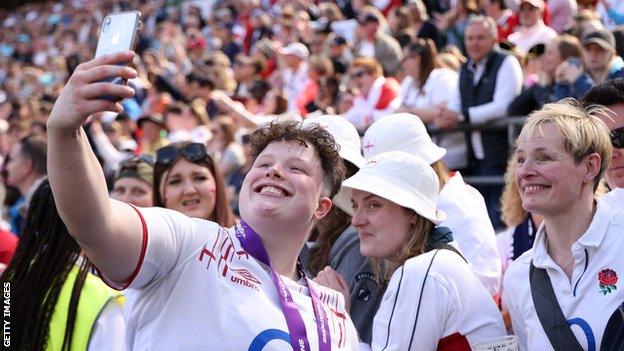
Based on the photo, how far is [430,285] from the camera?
141 inches

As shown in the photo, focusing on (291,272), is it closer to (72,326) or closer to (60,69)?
(72,326)

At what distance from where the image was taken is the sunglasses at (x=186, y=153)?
17.8 ft

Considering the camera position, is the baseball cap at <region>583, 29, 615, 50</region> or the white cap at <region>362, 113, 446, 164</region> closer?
the white cap at <region>362, 113, 446, 164</region>

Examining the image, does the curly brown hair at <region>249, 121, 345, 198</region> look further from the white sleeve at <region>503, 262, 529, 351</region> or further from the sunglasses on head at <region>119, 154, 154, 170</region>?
the sunglasses on head at <region>119, 154, 154, 170</region>

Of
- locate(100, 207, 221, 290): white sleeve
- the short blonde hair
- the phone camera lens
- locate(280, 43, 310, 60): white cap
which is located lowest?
the short blonde hair

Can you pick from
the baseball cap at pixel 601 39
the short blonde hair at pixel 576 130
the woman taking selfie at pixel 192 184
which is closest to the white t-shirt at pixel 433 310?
the short blonde hair at pixel 576 130

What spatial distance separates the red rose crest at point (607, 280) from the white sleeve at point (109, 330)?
1.70m

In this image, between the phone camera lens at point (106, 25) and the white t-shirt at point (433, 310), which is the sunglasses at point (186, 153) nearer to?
the white t-shirt at point (433, 310)

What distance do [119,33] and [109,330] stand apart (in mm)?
1547

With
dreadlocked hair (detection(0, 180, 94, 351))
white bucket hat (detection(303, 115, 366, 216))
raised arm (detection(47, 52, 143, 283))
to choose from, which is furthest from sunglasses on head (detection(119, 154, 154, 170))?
raised arm (detection(47, 52, 143, 283))

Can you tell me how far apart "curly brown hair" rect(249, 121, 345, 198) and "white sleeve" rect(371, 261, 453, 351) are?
1.56 ft

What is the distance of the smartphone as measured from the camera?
2.34 meters

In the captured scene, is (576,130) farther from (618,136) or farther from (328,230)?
(328,230)

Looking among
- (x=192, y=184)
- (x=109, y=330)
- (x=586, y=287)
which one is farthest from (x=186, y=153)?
(x=586, y=287)
